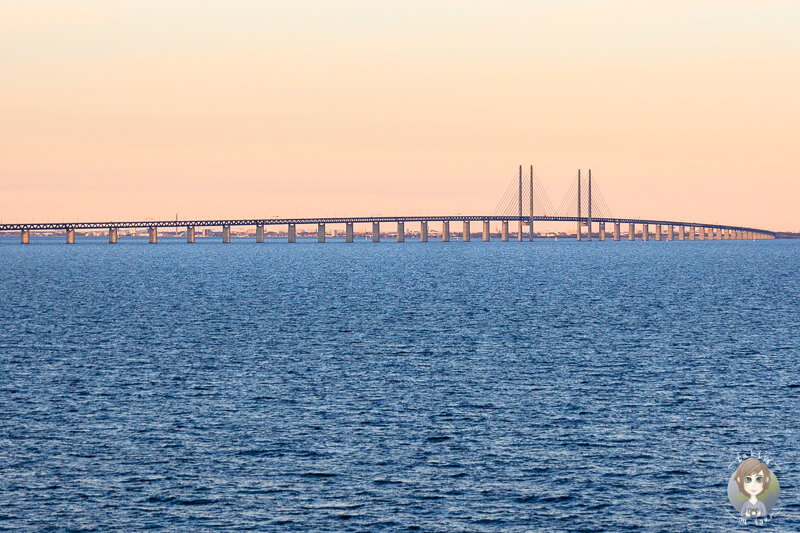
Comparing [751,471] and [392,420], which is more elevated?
[751,471]

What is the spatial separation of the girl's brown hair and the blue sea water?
748mm

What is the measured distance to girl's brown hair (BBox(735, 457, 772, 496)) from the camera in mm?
26188

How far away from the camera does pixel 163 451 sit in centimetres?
3155

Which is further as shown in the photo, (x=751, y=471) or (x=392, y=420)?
(x=392, y=420)

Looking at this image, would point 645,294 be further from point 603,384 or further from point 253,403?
point 253,403

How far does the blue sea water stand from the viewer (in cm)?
2630

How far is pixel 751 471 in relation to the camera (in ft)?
88.1

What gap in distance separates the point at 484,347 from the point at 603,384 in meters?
14.5

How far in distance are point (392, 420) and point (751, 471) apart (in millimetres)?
12902

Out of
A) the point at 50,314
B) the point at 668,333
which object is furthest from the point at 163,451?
the point at 50,314

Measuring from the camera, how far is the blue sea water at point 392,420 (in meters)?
26.3

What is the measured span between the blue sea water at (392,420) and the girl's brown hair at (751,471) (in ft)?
2.45

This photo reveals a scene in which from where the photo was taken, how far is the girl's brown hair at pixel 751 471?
26188 millimetres

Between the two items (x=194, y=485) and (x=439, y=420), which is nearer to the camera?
(x=194, y=485)
